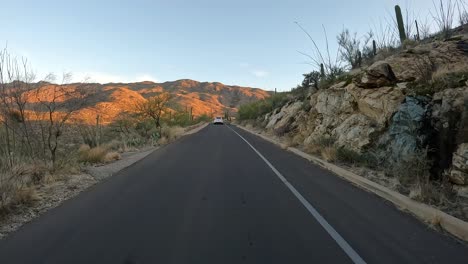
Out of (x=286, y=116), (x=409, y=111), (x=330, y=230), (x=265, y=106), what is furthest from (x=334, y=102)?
(x=265, y=106)

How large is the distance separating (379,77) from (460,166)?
804cm

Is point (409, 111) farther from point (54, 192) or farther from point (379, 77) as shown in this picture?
point (54, 192)

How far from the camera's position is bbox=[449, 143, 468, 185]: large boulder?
920cm

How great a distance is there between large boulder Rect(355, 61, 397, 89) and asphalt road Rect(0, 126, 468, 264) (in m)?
6.25

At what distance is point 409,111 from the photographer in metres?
12.6

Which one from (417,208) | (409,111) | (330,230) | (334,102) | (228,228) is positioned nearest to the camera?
(330,230)

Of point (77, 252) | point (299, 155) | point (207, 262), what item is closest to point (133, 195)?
point (77, 252)

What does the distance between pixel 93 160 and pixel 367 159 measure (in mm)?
9893

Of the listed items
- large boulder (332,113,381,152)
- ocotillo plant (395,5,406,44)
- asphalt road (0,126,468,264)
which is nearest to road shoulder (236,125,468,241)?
asphalt road (0,126,468,264)

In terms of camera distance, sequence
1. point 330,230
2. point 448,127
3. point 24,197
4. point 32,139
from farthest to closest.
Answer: point 32,139 < point 448,127 < point 24,197 < point 330,230

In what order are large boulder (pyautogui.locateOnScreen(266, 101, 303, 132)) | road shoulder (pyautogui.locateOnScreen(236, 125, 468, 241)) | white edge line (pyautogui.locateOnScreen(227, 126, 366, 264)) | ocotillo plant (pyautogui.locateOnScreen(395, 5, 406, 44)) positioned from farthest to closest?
1. large boulder (pyautogui.locateOnScreen(266, 101, 303, 132))
2. ocotillo plant (pyautogui.locateOnScreen(395, 5, 406, 44))
3. road shoulder (pyautogui.locateOnScreen(236, 125, 468, 241))
4. white edge line (pyautogui.locateOnScreen(227, 126, 366, 264))

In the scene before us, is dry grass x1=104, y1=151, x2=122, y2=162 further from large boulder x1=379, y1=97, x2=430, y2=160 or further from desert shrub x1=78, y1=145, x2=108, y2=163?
large boulder x1=379, y1=97, x2=430, y2=160

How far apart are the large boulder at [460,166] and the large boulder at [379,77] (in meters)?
7.04

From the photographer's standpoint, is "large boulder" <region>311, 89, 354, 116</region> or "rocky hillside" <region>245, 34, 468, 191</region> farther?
"large boulder" <region>311, 89, 354, 116</region>
